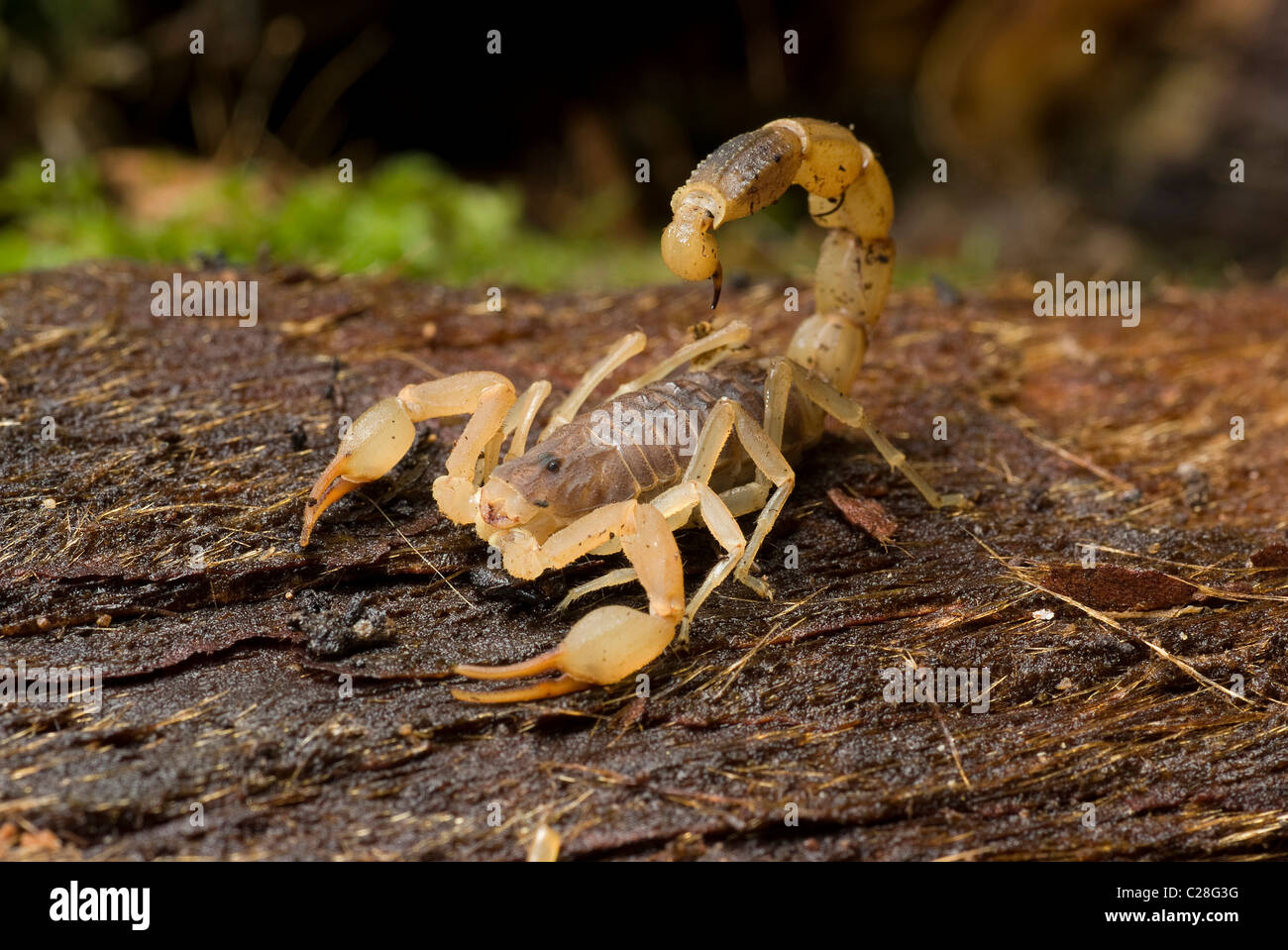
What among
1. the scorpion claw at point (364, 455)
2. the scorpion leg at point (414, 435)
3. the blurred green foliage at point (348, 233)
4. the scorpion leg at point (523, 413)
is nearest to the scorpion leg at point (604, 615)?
the scorpion leg at point (414, 435)

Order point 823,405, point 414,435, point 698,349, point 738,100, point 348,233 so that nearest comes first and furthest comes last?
1. point 414,435
2. point 823,405
3. point 698,349
4. point 348,233
5. point 738,100

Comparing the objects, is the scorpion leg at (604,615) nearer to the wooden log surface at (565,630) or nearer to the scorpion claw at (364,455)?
the wooden log surface at (565,630)

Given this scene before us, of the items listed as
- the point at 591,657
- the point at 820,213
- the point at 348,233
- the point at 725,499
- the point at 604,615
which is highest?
the point at 348,233

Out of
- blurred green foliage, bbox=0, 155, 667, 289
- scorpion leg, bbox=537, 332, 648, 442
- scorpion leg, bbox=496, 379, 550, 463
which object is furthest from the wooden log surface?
blurred green foliage, bbox=0, 155, 667, 289

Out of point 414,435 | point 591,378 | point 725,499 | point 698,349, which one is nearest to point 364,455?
point 414,435

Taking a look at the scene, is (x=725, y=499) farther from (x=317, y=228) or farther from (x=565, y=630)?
(x=317, y=228)

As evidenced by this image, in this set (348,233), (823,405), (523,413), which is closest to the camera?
(823,405)

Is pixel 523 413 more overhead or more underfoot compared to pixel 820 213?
more underfoot
